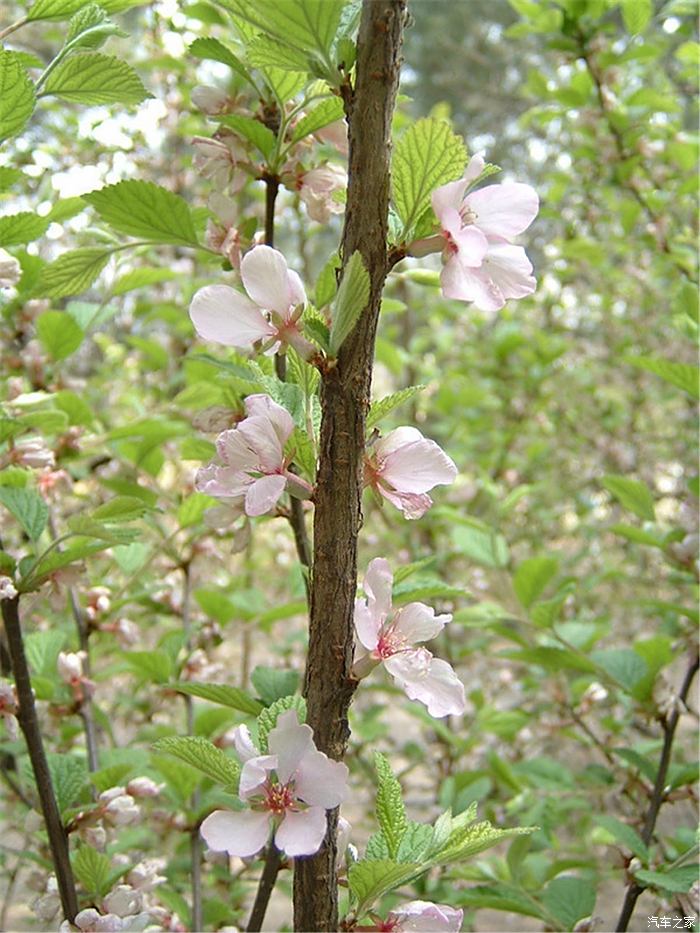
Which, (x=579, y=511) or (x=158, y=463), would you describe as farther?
(x=579, y=511)

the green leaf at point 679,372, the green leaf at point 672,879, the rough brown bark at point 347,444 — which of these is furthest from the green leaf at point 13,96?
the green leaf at point 672,879

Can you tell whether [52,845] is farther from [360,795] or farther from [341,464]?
[360,795]

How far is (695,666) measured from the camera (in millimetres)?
1139

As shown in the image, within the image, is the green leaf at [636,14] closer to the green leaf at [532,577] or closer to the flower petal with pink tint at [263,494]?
the green leaf at [532,577]

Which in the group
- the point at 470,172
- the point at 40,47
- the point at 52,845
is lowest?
the point at 52,845

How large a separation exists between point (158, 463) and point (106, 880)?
0.73 metres

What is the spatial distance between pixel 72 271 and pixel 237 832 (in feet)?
1.69

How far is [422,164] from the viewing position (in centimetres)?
55

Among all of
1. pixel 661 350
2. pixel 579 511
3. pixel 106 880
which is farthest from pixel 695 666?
pixel 661 350

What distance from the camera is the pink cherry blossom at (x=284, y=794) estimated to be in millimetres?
513

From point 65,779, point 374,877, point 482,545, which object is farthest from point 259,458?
point 482,545

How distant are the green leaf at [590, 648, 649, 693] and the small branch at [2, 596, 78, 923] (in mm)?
674

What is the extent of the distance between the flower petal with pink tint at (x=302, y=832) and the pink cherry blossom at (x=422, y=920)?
9cm

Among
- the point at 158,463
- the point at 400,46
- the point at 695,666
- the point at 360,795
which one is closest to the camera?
the point at 400,46
